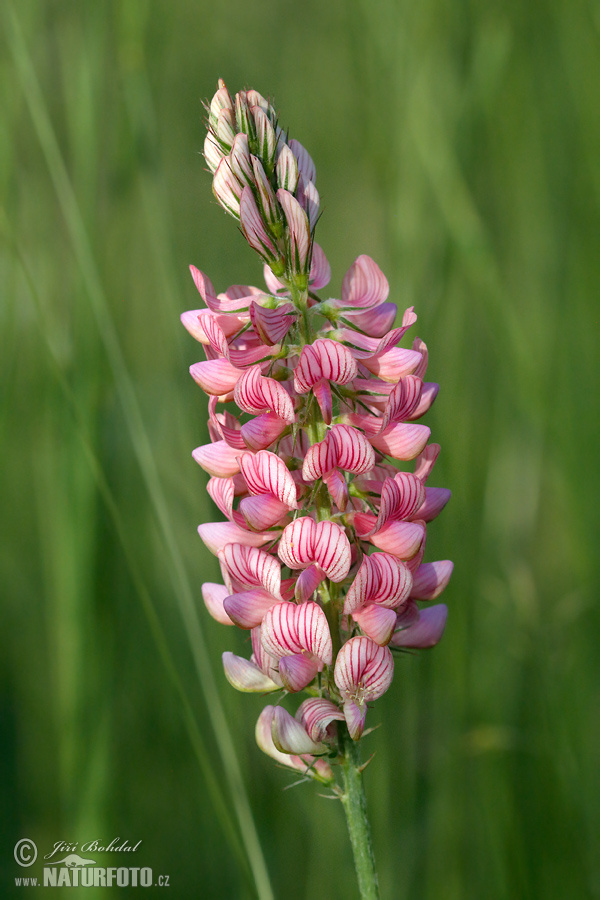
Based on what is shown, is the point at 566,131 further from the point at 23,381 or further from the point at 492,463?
the point at 23,381

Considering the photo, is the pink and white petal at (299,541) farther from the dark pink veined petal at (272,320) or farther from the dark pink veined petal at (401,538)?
the dark pink veined petal at (272,320)

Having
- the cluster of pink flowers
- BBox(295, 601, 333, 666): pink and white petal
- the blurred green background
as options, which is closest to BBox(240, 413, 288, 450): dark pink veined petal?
the cluster of pink flowers

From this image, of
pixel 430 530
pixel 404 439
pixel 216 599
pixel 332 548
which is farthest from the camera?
pixel 430 530

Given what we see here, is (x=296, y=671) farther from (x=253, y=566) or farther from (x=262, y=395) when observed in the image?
(x=262, y=395)

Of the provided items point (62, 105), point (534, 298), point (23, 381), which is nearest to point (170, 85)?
point (62, 105)

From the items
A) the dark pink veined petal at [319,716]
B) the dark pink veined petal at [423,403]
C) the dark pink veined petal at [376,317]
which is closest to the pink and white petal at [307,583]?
the dark pink veined petal at [319,716]

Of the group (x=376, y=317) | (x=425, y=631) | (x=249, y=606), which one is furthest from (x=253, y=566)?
(x=376, y=317)

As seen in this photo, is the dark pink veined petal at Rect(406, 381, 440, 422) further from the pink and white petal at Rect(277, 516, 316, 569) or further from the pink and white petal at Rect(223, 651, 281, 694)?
the pink and white petal at Rect(223, 651, 281, 694)
